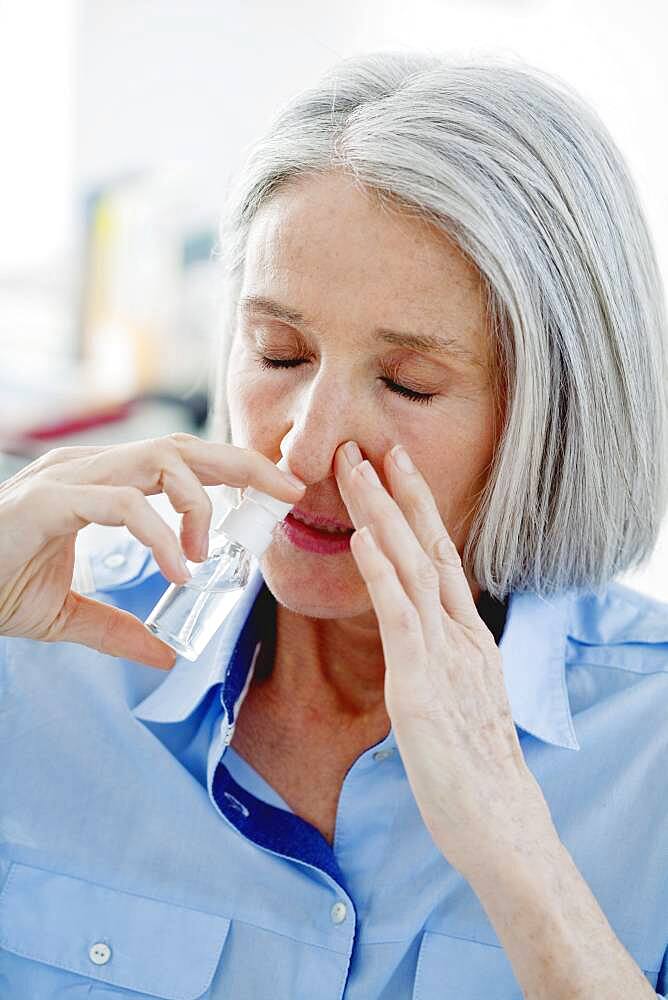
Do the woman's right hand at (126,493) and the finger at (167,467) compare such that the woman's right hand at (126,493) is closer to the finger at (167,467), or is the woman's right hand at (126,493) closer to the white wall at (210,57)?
the finger at (167,467)

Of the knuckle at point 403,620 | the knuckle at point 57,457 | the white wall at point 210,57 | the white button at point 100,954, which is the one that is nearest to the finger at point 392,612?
the knuckle at point 403,620

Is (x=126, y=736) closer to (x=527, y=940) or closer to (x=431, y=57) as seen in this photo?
(x=527, y=940)

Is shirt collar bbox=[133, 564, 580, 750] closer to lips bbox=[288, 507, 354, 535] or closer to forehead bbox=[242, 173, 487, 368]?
lips bbox=[288, 507, 354, 535]

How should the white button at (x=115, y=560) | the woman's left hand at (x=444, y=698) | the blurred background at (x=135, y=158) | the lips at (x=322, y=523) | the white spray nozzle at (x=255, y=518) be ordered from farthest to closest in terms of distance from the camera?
the blurred background at (x=135, y=158) → the white button at (x=115, y=560) → the lips at (x=322, y=523) → the white spray nozzle at (x=255, y=518) → the woman's left hand at (x=444, y=698)

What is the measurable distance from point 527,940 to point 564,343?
1.98 feet

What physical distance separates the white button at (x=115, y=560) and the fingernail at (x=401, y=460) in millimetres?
495

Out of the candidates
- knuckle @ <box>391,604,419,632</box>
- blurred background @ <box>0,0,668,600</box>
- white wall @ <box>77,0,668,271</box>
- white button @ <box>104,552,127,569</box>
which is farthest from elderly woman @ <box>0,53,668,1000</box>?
white wall @ <box>77,0,668,271</box>

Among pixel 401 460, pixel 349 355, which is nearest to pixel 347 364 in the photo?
pixel 349 355

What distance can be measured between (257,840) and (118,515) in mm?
415

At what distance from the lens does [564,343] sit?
4.24ft

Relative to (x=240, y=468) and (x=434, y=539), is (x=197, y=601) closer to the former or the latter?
(x=240, y=468)

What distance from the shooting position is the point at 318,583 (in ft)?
4.32

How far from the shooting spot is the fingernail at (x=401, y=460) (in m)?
1.21

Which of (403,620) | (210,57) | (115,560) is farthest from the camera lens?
(210,57)
